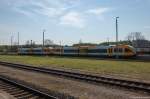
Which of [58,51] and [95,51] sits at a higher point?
[95,51]

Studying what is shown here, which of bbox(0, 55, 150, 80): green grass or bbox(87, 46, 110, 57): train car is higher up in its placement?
bbox(87, 46, 110, 57): train car

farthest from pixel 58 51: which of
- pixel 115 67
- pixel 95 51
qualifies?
pixel 115 67

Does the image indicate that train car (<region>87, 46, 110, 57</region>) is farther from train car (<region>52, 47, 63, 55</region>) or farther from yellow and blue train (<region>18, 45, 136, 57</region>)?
train car (<region>52, 47, 63, 55</region>)

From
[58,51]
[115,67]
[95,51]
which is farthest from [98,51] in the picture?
[115,67]

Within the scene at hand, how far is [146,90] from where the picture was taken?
1416 cm

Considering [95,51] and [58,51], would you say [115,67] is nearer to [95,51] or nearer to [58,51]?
[95,51]

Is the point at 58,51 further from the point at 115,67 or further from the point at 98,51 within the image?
the point at 115,67

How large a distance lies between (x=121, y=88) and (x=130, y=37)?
14941 centimetres

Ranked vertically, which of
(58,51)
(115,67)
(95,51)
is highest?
(95,51)

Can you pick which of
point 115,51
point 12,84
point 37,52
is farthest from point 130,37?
point 12,84

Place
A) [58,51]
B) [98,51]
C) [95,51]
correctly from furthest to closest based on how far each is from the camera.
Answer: [58,51] < [95,51] < [98,51]

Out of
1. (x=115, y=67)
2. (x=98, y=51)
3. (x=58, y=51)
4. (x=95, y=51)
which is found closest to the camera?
(x=115, y=67)

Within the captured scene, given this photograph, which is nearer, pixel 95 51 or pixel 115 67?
pixel 115 67

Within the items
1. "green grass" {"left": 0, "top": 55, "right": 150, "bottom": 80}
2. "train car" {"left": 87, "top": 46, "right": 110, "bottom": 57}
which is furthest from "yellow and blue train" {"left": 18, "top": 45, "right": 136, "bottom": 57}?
"green grass" {"left": 0, "top": 55, "right": 150, "bottom": 80}
